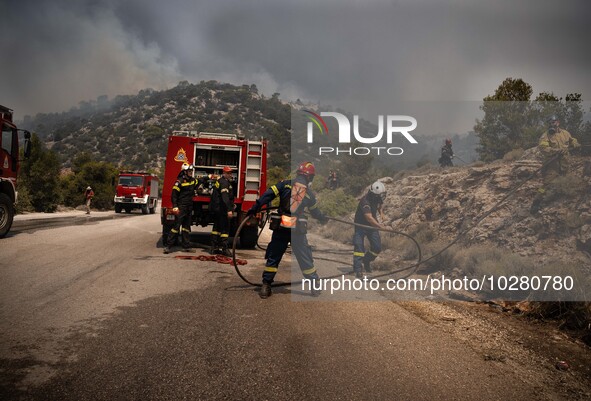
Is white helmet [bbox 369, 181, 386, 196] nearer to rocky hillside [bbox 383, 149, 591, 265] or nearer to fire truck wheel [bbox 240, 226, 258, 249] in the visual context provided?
rocky hillside [bbox 383, 149, 591, 265]

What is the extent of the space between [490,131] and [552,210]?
419 cm

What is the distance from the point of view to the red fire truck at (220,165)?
35.4 feet

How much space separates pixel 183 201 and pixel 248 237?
2529 millimetres

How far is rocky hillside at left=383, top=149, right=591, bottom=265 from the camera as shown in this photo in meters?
7.41

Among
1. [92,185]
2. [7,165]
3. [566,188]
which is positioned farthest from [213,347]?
[92,185]

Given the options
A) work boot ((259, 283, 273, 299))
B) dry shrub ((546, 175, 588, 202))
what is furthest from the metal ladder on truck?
dry shrub ((546, 175, 588, 202))

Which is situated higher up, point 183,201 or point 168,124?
point 168,124

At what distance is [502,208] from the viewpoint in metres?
8.91

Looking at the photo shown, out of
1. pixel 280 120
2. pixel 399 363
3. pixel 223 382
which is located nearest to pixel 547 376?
pixel 399 363

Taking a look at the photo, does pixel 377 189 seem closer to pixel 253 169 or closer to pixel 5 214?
pixel 253 169

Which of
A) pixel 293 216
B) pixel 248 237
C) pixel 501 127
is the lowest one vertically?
pixel 248 237

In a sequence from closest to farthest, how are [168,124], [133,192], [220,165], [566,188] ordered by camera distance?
[566,188] → [220,165] → [133,192] → [168,124]

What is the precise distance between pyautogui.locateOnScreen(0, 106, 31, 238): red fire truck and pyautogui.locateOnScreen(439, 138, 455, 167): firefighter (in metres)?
11.5

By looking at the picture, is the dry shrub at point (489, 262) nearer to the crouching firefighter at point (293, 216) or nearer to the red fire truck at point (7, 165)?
the crouching firefighter at point (293, 216)
